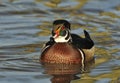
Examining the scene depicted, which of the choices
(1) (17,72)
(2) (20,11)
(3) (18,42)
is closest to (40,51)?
(3) (18,42)

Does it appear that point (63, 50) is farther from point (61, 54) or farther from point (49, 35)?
point (49, 35)

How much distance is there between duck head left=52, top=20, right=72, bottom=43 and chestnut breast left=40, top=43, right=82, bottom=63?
4.4 inches

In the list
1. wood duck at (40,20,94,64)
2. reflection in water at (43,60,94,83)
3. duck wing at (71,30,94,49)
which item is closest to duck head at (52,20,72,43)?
wood duck at (40,20,94,64)

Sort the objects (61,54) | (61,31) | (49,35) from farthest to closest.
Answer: (49,35)
(61,54)
(61,31)

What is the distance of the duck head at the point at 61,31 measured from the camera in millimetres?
14047

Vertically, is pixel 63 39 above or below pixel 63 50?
above

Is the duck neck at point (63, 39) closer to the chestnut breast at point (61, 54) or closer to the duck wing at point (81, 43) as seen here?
the chestnut breast at point (61, 54)

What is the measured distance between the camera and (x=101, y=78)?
13078 mm

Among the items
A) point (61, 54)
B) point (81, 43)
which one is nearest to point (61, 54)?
point (61, 54)

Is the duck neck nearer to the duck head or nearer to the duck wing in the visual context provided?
the duck head

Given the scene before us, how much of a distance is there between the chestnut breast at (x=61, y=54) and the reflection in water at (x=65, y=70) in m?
0.11

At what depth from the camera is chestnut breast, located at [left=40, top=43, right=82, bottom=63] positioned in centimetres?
1430

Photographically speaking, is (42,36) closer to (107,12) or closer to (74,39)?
(74,39)

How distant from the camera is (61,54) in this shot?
1430 cm
